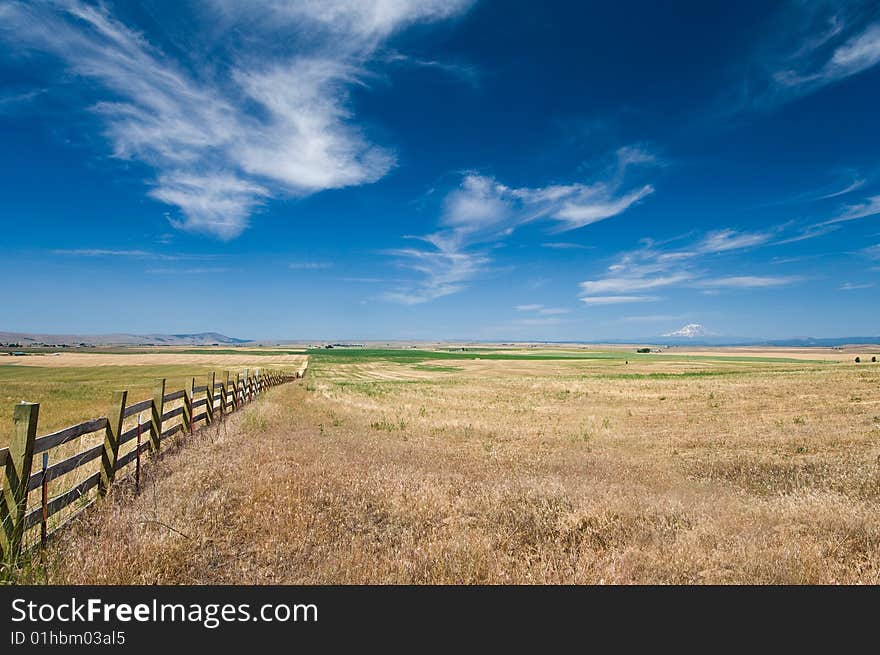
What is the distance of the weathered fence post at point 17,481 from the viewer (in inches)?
208

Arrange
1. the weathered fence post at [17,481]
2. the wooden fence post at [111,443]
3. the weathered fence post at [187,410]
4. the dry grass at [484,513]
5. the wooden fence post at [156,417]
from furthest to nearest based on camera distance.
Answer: the weathered fence post at [187,410] → the wooden fence post at [156,417] → the wooden fence post at [111,443] → the dry grass at [484,513] → the weathered fence post at [17,481]

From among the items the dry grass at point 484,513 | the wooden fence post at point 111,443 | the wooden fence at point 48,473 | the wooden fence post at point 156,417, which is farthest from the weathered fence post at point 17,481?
the wooden fence post at point 156,417

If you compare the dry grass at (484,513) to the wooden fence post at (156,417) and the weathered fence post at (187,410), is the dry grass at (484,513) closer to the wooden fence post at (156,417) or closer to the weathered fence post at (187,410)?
the wooden fence post at (156,417)

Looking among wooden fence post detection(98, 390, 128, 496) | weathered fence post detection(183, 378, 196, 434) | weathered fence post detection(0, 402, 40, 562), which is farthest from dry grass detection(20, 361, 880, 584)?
weathered fence post detection(183, 378, 196, 434)

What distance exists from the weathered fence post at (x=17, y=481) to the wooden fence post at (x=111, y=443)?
240 centimetres

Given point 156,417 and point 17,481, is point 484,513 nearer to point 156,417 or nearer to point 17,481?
point 17,481

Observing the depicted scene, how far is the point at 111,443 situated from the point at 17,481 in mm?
2824

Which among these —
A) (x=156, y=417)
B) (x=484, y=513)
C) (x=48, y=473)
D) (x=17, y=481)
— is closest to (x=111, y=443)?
(x=48, y=473)

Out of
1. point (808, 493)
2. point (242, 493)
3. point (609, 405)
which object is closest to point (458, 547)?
point (242, 493)

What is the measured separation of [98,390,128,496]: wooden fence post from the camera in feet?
26.0

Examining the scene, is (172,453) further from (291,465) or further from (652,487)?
(652,487)

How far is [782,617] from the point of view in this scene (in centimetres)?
466

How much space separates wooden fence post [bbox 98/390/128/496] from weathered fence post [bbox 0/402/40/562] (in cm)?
240

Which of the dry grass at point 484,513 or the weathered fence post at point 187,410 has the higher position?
the weathered fence post at point 187,410
